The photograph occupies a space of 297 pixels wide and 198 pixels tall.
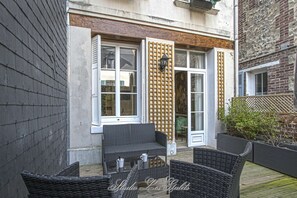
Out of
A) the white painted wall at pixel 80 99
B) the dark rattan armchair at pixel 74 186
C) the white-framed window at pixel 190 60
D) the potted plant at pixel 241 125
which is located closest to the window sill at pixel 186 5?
the white-framed window at pixel 190 60

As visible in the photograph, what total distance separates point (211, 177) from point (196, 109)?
14.0ft

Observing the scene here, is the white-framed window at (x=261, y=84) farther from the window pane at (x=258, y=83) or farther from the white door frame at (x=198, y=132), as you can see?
the white door frame at (x=198, y=132)

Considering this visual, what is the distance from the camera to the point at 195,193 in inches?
75.4

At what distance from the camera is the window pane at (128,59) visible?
4.98 metres

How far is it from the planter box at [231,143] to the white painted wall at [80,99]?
2992 millimetres

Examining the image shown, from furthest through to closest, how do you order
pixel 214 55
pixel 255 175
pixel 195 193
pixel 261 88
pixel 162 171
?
1. pixel 261 88
2. pixel 214 55
3. pixel 255 175
4. pixel 162 171
5. pixel 195 193

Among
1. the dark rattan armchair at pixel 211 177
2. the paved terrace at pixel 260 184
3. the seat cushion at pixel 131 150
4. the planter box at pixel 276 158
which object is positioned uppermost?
the dark rattan armchair at pixel 211 177

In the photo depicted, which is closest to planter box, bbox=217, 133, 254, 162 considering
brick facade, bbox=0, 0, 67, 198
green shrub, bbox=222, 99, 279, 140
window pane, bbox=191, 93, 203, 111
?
green shrub, bbox=222, 99, 279, 140

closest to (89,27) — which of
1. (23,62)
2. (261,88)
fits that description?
(23,62)

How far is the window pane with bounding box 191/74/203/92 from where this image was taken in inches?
Answer: 234

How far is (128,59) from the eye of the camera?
507 centimetres

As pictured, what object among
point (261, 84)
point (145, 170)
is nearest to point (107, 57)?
point (145, 170)

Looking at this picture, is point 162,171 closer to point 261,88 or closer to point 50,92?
point 50,92

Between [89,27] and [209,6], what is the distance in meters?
3.08
